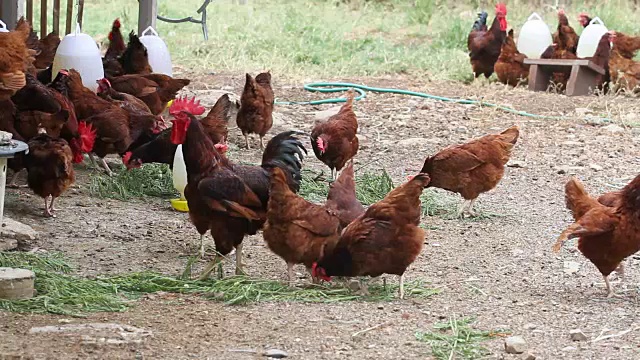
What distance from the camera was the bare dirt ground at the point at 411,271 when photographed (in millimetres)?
4590

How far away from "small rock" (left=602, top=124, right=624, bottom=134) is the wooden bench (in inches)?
74.8

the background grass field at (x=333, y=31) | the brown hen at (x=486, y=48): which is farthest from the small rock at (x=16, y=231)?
the brown hen at (x=486, y=48)

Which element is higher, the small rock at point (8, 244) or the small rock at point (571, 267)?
the small rock at point (571, 267)

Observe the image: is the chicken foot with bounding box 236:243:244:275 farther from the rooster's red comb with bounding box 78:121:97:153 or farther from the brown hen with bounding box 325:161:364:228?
the rooster's red comb with bounding box 78:121:97:153

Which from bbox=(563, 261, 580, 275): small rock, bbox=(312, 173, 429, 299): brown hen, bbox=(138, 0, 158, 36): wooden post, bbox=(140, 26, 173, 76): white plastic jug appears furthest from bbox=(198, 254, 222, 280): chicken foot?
bbox=(138, 0, 158, 36): wooden post

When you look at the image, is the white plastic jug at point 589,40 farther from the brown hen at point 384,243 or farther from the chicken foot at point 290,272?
the chicken foot at point 290,272

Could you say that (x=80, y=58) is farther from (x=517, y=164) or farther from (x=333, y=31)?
(x=333, y=31)

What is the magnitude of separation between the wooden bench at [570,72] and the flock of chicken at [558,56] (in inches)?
3.8

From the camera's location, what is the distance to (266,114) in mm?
9391

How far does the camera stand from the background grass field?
559 inches

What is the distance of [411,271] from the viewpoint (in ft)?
20.1

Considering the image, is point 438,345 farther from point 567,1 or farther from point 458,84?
point 567,1

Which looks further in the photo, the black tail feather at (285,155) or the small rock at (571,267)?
the small rock at (571,267)

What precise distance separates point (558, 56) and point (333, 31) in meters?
4.53
